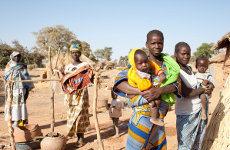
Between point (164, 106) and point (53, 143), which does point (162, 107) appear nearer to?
point (164, 106)

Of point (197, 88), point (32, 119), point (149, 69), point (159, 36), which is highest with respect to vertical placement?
point (159, 36)

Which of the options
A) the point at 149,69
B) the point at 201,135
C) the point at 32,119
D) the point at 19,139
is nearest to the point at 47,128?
the point at 32,119

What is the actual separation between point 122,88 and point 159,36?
1.98ft

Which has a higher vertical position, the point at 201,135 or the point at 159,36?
the point at 159,36

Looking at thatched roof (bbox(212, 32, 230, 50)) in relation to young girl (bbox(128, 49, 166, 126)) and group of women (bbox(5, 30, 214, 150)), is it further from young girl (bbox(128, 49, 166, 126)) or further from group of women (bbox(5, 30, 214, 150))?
young girl (bbox(128, 49, 166, 126))

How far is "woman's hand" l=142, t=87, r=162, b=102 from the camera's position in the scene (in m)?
2.97

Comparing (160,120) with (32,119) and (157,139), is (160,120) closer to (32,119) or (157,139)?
(157,139)

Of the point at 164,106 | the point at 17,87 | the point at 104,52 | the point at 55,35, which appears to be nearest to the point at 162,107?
the point at 164,106

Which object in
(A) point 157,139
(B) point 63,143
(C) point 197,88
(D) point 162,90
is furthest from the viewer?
(B) point 63,143

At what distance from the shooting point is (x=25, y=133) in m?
5.91

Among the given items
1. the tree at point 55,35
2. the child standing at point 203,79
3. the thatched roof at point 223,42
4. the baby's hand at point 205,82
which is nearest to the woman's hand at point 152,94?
the child standing at point 203,79

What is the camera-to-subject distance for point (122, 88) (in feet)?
10.4

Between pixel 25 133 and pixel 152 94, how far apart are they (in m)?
3.62

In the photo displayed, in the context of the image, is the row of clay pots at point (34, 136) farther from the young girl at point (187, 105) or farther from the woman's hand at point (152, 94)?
the woman's hand at point (152, 94)
